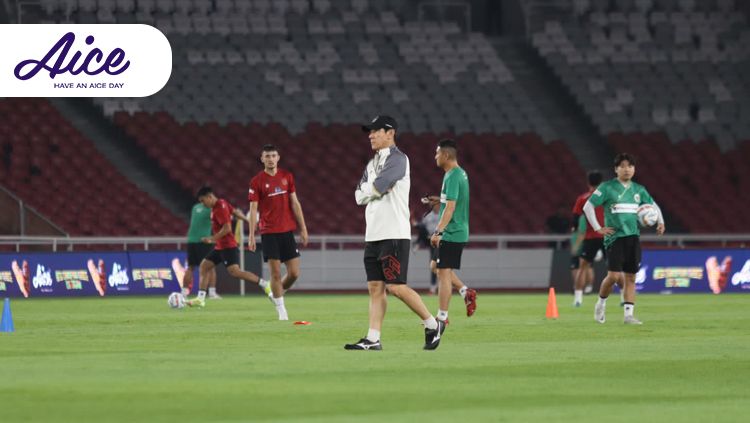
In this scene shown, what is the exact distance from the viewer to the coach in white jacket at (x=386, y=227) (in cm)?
1453

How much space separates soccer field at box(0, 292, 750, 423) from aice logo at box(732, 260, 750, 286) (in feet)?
44.3

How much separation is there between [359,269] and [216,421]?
2687 cm

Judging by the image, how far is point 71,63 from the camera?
135 ft

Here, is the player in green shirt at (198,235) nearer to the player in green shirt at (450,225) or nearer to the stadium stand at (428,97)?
the player in green shirt at (450,225)

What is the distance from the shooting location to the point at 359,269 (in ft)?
118

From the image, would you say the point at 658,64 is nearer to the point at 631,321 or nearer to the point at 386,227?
the point at 631,321

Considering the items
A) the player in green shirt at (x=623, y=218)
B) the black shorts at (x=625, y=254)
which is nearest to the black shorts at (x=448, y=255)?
the player in green shirt at (x=623, y=218)

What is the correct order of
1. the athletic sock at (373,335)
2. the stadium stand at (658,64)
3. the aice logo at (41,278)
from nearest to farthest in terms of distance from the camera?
the athletic sock at (373,335) → the aice logo at (41,278) → the stadium stand at (658,64)

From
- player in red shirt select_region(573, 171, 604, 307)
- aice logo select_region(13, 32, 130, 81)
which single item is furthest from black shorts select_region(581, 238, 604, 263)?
aice logo select_region(13, 32, 130, 81)

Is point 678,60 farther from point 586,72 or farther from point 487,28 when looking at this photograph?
point 487,28

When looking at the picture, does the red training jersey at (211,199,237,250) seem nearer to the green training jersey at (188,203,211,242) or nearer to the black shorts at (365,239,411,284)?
the green training jersey at (188,203,211,242)

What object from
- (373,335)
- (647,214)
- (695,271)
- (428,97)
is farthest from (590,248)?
(428,97)

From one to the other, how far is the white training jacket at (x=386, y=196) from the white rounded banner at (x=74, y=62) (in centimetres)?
2688

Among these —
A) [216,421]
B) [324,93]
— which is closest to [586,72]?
[324,93]
